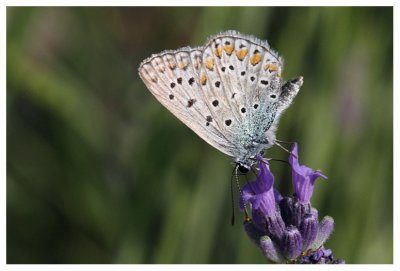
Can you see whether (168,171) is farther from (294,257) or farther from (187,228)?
(294,257)

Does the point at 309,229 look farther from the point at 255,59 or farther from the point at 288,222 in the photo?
the point at 255,59

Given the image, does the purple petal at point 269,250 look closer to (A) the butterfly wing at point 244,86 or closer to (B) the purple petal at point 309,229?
(B) the purple petal at point 309,229

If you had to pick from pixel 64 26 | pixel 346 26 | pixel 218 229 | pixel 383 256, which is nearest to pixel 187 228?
pixel 218 229

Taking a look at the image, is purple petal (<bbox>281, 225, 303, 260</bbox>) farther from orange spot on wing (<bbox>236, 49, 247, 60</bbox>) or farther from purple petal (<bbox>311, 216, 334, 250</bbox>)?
orange spot on wing (<bbox>236, 49, 247, 60</bbox>)

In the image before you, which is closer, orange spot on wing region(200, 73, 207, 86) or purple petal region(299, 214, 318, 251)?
purple petal region(299, 214, 318, 251)

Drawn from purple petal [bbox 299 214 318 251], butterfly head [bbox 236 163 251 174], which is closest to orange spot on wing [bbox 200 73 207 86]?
butterfly head [bbox 236 163 251 174]
